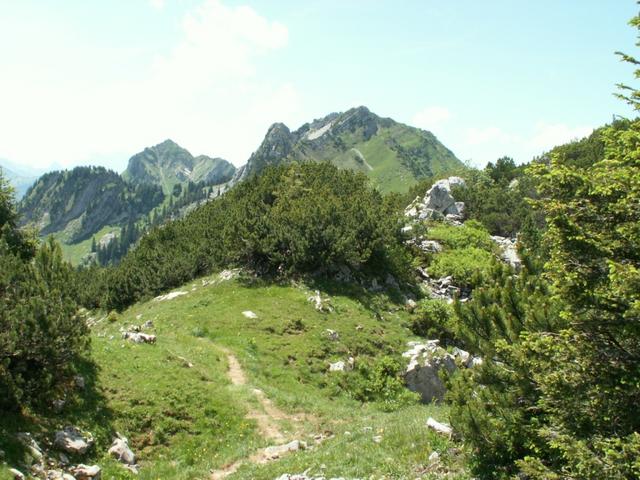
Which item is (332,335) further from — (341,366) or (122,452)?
(122,452)

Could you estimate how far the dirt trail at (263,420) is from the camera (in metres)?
16.2

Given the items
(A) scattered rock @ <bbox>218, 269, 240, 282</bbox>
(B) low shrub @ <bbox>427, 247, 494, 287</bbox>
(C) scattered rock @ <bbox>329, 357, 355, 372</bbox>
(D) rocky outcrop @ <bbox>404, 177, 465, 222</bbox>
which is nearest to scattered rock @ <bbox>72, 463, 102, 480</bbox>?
(C) scattered rock @ <bbox>329, 357, 355, 372</bbox>

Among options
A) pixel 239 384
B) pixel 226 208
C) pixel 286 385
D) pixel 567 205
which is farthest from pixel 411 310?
pixel 567 205

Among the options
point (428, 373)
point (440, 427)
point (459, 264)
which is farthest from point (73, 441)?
point (459, 264)

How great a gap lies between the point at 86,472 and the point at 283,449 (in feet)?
21.1

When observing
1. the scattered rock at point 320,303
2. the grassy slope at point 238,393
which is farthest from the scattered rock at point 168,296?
the scattered rock at point 320,303

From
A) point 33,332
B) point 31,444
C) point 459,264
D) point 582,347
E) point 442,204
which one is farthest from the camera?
point 442,204

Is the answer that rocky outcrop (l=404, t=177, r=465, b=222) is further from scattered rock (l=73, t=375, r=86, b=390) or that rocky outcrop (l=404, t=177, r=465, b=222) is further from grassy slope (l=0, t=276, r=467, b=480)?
scattered rock (l=73, t=375, r=86, b=390)

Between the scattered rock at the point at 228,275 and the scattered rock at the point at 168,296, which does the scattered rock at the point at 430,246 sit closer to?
the scattered rock at the point at 228,275

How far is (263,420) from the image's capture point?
1956 centimetres

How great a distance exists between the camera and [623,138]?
8.62m

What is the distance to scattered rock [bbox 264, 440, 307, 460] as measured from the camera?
16.5 meters

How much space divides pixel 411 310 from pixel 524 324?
24534mm

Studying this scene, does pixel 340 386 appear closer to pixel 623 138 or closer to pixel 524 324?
pixel 524 324
